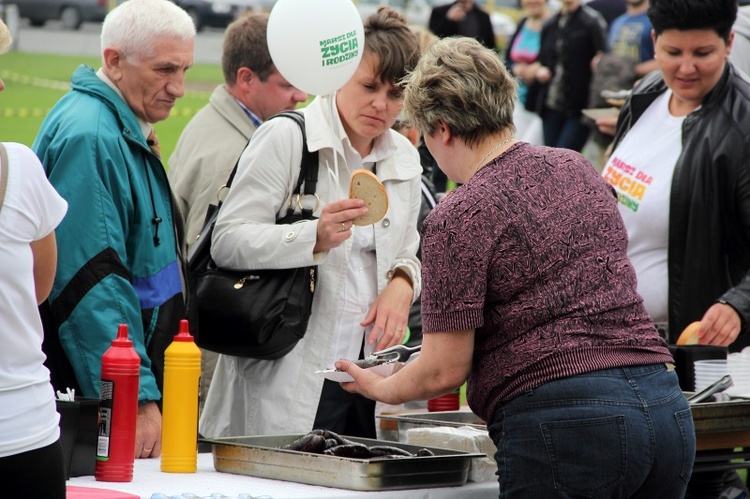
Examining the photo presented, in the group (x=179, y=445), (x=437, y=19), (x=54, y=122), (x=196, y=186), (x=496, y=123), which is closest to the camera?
(x=496, y=123)

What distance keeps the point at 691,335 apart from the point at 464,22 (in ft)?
26.9

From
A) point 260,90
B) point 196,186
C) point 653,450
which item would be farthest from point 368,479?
point 260,90

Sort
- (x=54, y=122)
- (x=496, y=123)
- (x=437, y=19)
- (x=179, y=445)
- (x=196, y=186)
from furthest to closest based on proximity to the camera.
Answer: (x=437, y=19) < (x=196, y=186) < (x=54, y=122) < (x=179, y=445) < (x=496, y=123)

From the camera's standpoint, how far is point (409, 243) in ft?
11.9

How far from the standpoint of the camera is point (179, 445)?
2650 mm

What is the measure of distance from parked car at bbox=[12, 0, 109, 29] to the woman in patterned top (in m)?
22.6

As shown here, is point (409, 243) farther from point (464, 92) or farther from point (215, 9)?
point (215, 9)

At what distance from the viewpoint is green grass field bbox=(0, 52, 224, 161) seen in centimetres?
1559

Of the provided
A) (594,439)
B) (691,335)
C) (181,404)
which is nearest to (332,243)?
(181,404)

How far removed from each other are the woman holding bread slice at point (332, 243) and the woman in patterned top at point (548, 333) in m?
0.79

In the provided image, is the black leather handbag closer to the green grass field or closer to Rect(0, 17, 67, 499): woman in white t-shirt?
Rect(0, 17, 67, 499): woman in white t-shirt

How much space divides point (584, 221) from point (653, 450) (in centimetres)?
50

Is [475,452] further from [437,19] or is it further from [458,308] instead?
[437,19]

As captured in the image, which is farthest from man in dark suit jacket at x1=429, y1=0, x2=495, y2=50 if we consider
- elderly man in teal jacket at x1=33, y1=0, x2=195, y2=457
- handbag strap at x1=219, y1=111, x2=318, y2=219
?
elderly man in teal jacket at x1=33, y1=0, x2=195, y2=457
